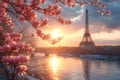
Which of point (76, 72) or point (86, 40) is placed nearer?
point (76, 72)

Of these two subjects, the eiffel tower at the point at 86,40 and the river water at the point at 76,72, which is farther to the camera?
the eiffel tower at the point at 86,40

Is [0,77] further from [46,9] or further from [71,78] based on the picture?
[71,78]

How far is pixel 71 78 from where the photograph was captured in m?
41.0

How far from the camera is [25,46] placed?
26.1 feet

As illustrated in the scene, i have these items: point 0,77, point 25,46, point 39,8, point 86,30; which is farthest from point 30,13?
point 86,30

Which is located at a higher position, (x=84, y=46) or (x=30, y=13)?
(x=30, y=13)

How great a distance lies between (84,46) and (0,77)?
12146 cm

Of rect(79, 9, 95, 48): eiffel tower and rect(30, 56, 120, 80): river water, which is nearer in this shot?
rect(30, 56, 120, 80): river water

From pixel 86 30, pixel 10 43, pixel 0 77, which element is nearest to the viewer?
pixel 10 43

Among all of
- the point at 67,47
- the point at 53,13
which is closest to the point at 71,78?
the point at 53,13

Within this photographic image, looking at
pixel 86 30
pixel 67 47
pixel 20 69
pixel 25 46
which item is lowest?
pixel 67 47

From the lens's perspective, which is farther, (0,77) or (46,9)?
(0,77)

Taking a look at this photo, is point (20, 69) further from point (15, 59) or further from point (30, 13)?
point (30, 13)

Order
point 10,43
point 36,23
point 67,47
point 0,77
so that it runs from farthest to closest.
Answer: point 67,47 → point 0,77 → point 36,23 → point 10,43
